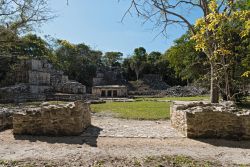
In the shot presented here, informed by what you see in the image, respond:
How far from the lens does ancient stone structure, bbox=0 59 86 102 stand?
3047 cm

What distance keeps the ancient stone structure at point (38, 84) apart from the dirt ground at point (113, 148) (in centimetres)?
2225

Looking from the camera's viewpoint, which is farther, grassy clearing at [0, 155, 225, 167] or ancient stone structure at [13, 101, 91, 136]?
ancient stone structure at [13, 101, 91, 136]

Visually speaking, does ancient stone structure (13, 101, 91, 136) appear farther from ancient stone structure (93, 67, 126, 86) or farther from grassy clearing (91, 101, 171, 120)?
ancient stone structure (93, 67, 126, 86)

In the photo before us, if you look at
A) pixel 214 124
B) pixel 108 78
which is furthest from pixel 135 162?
pixel 108 78

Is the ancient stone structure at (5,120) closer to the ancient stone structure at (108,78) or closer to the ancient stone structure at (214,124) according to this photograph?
the ancient stone structure at (214,124)

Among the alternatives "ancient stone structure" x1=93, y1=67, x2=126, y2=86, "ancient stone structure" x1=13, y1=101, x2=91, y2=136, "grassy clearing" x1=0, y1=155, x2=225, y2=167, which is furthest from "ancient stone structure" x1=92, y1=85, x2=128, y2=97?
"grassy clearing" x1=0, y1=155, x2=225, y2=167

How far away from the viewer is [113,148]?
7086 millimetres

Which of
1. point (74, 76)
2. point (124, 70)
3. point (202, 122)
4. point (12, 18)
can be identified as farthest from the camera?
point (124, 70)

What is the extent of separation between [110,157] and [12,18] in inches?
684

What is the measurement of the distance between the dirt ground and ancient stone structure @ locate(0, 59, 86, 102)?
22249 mm

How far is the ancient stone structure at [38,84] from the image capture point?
30467 mm

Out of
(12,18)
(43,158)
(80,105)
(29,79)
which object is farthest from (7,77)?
(43,158)

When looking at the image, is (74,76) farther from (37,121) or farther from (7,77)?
(37,121)

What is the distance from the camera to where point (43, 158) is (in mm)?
6074
